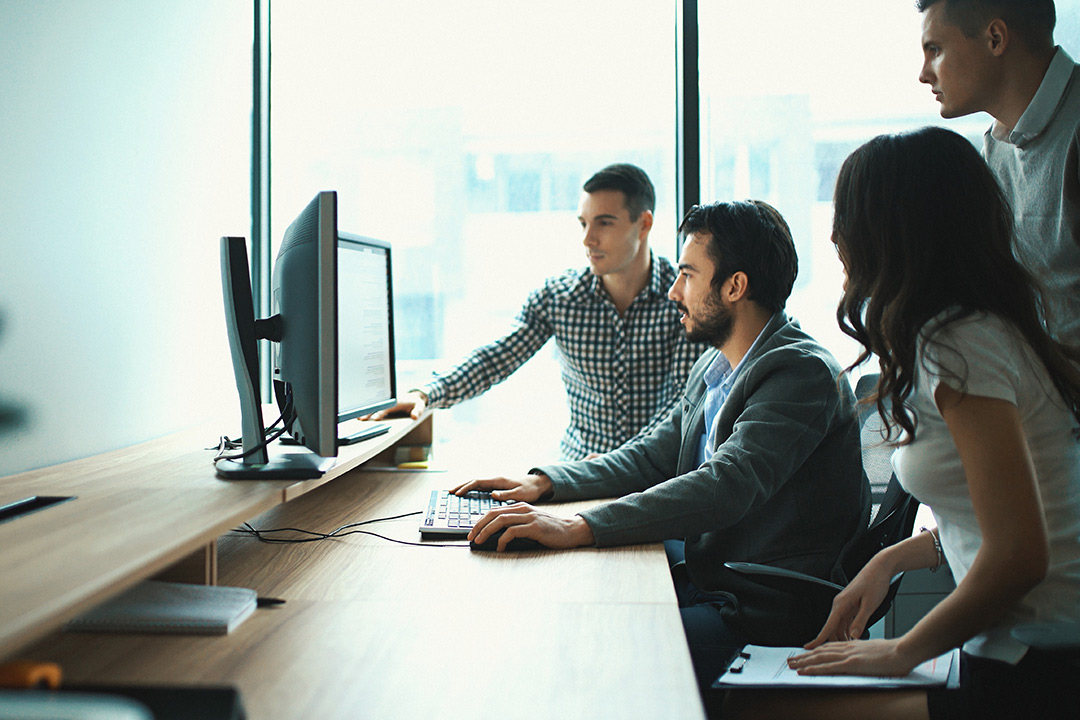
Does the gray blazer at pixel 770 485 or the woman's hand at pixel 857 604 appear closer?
the woman's hand at pixel 857 604

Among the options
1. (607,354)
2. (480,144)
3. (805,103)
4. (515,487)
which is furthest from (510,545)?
(805,103)

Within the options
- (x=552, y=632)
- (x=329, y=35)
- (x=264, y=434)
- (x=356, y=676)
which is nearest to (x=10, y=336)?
(x=264, y=434)

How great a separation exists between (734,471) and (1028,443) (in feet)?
1.60

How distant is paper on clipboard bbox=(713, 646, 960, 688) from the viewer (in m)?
1.05

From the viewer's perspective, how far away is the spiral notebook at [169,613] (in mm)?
1018

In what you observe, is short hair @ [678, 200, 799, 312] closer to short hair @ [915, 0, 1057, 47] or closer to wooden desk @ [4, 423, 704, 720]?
short hair @ [915, 0, 1057, 47]

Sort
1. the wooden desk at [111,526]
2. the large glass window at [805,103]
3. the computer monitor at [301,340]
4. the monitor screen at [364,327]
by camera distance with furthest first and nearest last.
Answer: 1. the large glass window at [805,103]
2. the monitor screen at [364,327]
3. the computer monitor at [301,340]
4. the wooden desk at [111,526]

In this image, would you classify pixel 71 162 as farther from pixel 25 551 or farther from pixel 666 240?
pixel 666 240

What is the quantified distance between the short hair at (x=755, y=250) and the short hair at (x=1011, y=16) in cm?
51

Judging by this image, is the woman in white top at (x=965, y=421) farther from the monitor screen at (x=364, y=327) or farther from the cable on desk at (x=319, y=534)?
the monitor screen at (x=364, y=327)

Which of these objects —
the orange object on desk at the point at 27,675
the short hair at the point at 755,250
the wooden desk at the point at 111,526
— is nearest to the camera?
the orange object on desk at the point at 27,675

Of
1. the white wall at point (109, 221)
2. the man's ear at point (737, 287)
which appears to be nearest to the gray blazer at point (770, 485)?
the man's ear at point (737, 287)

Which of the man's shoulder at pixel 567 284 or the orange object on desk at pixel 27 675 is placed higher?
the man's shoulder at pixel 567 284

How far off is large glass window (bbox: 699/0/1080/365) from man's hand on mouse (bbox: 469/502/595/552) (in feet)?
5.29
